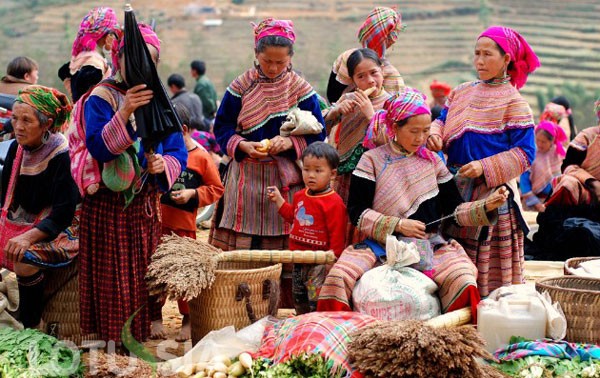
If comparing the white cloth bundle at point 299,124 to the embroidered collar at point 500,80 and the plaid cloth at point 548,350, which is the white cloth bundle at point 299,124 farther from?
the plaid cloth at point 548,350

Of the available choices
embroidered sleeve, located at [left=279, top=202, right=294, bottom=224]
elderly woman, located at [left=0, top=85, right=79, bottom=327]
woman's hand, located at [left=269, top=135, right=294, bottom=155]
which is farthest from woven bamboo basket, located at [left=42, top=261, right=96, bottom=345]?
woman's hand, located at [left=269, top=135, right=294, bottom=155]

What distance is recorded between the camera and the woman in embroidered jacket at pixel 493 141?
237 inches

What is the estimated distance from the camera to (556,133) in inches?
477

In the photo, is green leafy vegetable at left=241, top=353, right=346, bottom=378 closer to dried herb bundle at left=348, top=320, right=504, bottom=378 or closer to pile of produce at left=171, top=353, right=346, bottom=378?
pile of produce at left=171, top=353, right=346, bottom=378

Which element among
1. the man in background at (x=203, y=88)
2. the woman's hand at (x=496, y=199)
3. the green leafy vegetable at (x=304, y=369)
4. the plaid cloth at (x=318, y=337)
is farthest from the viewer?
the man in background at (x=203, y=88)

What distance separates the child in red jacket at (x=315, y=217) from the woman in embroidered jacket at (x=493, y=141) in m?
0.68

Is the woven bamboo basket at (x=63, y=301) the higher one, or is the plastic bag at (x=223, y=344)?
the woven bamboo basket at (x=63, y=301)

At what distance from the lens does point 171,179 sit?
5.64 metres

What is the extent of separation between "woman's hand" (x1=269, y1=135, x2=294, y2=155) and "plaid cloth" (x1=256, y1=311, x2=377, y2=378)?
1411mm

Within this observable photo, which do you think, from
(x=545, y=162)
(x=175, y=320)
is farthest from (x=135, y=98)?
(x=545, y=162)

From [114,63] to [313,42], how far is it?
32027 millimetres

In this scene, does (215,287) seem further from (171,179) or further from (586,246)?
(586,246)

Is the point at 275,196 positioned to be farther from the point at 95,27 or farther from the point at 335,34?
the point at 335,34

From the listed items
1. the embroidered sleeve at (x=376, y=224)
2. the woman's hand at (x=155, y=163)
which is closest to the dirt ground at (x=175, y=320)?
the woman's hand at (x=155, y=163)
